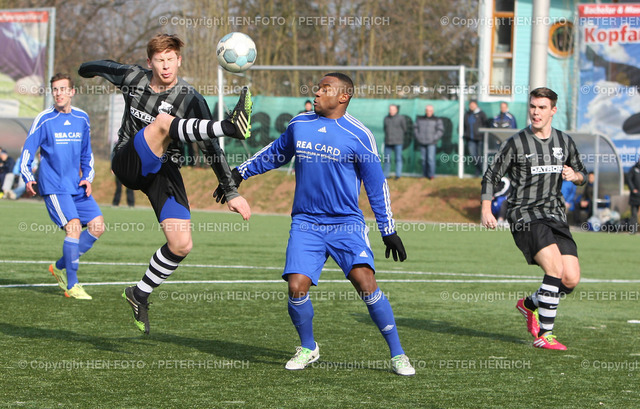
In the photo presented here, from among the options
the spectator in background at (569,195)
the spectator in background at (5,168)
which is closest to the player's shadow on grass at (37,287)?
the spectator in background at (569,195)

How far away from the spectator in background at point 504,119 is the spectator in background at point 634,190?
363cm

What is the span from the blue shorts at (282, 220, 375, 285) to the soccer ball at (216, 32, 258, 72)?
133 centimetres

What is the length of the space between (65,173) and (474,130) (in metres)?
17.1

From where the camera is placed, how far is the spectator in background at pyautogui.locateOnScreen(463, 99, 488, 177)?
25.5 m

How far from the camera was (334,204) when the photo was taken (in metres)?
6.40

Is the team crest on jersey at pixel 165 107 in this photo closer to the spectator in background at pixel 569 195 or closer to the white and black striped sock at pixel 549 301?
the white and black striped sock at pixel 549 301

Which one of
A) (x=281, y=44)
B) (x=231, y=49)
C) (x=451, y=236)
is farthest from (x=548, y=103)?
(x=281, y=44)

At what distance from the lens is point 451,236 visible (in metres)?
20.2

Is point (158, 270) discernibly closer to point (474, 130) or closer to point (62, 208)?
point (62, 208)

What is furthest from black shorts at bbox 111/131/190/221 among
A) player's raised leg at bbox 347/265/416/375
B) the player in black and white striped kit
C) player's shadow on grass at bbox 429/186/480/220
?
player's shadow on grass at bbox 429/186/480/220

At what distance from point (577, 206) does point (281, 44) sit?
17501mm

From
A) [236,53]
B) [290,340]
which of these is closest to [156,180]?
[236,53]

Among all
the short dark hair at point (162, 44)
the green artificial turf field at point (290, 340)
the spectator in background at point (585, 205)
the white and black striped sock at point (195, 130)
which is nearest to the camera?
the green artificial turf field at point (290, 340)

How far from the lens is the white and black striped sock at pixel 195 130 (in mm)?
6195
